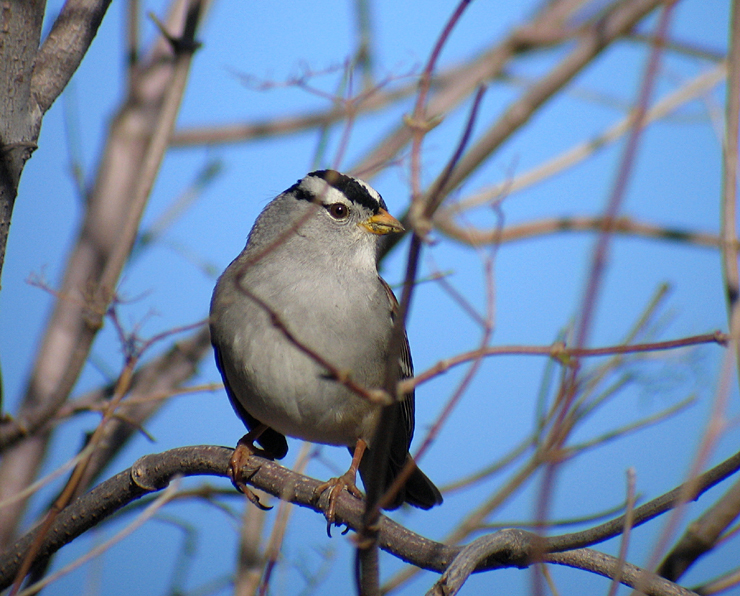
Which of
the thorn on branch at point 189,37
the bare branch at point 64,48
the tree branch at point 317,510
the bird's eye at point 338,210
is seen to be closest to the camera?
the tree branch at point 317,510

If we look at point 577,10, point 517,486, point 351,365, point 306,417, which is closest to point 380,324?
point 351,365

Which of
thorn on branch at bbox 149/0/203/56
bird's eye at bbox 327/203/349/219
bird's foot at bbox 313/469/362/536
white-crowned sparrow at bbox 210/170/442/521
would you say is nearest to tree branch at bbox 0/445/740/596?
bird's foot at bbox 313/469/362/536

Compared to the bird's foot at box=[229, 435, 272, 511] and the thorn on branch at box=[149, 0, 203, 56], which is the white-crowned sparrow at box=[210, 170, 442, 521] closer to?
the bird's foot at box=[229, 435, 272, 511]

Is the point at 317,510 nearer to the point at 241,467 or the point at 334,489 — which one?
the point at 334,489

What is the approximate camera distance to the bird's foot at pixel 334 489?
2.47 m

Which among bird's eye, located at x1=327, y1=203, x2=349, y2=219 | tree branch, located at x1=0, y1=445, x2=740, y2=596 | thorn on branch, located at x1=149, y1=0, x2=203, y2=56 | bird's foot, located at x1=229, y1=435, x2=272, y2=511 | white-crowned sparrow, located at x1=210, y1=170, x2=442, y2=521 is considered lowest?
tree branch, located at x1=0, y1=445, x2=740, y2=596

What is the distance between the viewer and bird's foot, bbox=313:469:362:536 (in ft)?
8.11

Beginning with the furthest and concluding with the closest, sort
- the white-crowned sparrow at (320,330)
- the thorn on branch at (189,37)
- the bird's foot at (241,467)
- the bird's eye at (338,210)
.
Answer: the bird's eye at (338,210), the thorn on branch at (189,37), the white-crowned sparrow at (320,330), the bird's foot at (241,467)

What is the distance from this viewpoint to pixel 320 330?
293cm

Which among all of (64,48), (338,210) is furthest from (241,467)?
(64,48)

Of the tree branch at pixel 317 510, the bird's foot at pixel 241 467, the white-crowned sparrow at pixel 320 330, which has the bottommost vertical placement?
the tree branch at pixel 317 510

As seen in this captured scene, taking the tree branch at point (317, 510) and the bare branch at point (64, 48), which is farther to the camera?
the bare branch at point (64, 48)

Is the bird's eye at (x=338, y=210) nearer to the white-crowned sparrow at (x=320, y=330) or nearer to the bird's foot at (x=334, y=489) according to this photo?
the white-crowned sparrow at (x=320, y=330)

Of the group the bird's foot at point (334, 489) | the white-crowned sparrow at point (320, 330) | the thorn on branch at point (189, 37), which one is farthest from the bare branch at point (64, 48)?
the bird's foot at point (334, 489)
